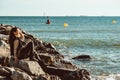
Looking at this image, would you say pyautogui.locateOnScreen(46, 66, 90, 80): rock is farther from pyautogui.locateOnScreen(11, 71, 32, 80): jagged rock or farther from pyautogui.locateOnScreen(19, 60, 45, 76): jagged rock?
pyautogui.locateOnScreen(11, 71, 32, 80): jagged rock

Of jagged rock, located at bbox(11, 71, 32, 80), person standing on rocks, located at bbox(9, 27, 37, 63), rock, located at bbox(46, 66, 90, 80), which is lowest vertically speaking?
rock, located at bbox(46, 66, 90, 80)

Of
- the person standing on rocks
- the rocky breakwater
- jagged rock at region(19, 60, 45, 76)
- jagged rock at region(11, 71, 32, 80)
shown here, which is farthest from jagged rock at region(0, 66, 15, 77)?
the person standing on rocks

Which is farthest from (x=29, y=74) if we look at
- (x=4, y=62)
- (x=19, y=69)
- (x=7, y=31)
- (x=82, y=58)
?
(x=82, y=58)

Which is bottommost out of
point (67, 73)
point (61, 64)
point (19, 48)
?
point (67, 73)

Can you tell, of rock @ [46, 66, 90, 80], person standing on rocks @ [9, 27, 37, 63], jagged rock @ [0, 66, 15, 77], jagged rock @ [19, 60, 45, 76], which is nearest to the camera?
jagged rock @ [0, 66, 15, 77]

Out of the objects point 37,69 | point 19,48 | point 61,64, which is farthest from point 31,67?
point 61,64

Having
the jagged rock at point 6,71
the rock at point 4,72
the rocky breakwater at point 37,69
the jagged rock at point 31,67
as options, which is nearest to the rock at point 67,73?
the rocky breakwater at point 37,69

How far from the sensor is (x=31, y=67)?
16984 mm

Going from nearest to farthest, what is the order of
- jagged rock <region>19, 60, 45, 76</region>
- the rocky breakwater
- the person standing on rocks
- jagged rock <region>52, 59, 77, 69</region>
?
1. the rocky breakwater
2. jagged rock <region>19, 60, 45, 76</region>
3. the person standing on rocks
4. jagged rock <region>52, 59, 77, 69</region>

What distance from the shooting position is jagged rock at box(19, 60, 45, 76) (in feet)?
55.3

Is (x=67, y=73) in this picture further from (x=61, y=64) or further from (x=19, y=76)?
(x=19, y=76)

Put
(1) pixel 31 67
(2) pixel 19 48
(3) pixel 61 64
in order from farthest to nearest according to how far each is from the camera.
Answer: (3) pixel 61 64, (2) pixel 19 48, (1) pixel 31 67

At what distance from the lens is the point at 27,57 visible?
1823 cm

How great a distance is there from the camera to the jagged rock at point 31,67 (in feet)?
55.3
